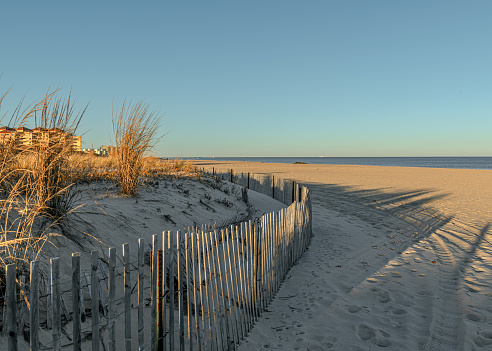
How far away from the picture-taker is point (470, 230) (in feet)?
26.5

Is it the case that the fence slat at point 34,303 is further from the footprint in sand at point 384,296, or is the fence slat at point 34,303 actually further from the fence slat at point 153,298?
the footprint in sand at point 384,296

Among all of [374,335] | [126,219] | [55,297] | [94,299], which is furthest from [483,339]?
[126,219]

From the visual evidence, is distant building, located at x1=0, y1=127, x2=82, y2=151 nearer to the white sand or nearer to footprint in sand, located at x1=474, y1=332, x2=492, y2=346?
the white sand

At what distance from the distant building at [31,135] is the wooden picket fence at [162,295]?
5.24ft

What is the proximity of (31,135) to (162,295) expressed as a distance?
2855 mm

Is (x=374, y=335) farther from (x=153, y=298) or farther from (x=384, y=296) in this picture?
(x=153, y=298)

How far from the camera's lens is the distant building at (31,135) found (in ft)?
12.0

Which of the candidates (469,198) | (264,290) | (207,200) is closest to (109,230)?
(264,290)

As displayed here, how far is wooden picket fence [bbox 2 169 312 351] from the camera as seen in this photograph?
5.81 ft

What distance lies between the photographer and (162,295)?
2.31m

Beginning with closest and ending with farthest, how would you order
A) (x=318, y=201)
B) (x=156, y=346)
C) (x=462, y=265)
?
(x=156, y=346) < (x=462, y=265) < (x=318, y=201)

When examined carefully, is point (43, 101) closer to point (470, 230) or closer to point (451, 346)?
point (451, 346)

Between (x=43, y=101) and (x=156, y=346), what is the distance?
10.2ft

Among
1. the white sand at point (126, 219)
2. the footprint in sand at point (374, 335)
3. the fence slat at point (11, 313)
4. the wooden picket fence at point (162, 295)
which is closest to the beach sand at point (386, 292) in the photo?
the footprint in sand at point (374, 335)
